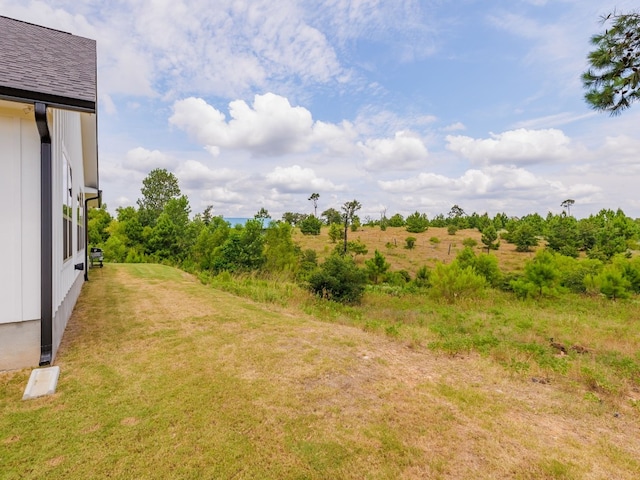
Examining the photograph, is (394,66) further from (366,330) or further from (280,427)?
(280,427)

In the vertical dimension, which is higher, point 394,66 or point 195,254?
point 394,66

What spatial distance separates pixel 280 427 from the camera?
2.63 meters

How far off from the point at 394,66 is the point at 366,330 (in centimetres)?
1064

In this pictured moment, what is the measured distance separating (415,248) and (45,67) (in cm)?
3670

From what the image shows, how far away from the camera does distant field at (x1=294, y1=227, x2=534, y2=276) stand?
99.2 feet

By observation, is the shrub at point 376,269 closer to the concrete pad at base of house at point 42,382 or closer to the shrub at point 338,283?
the shrub at point 338,283

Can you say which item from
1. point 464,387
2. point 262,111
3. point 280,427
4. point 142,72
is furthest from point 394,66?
point 280,427

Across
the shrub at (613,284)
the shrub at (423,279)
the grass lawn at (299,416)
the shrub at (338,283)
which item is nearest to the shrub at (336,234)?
the shrub at (423,279)

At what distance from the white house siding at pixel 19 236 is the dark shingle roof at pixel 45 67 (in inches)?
10.4

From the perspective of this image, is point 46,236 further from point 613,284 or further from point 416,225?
point 416,225

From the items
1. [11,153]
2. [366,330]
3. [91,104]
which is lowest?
[366,330]

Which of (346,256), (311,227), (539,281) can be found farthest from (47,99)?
(311,227)

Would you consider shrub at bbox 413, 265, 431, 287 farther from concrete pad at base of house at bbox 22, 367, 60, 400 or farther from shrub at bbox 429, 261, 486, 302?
concrete pad at base of house at bbox 22, 367, 60, 400

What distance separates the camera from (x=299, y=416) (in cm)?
280
